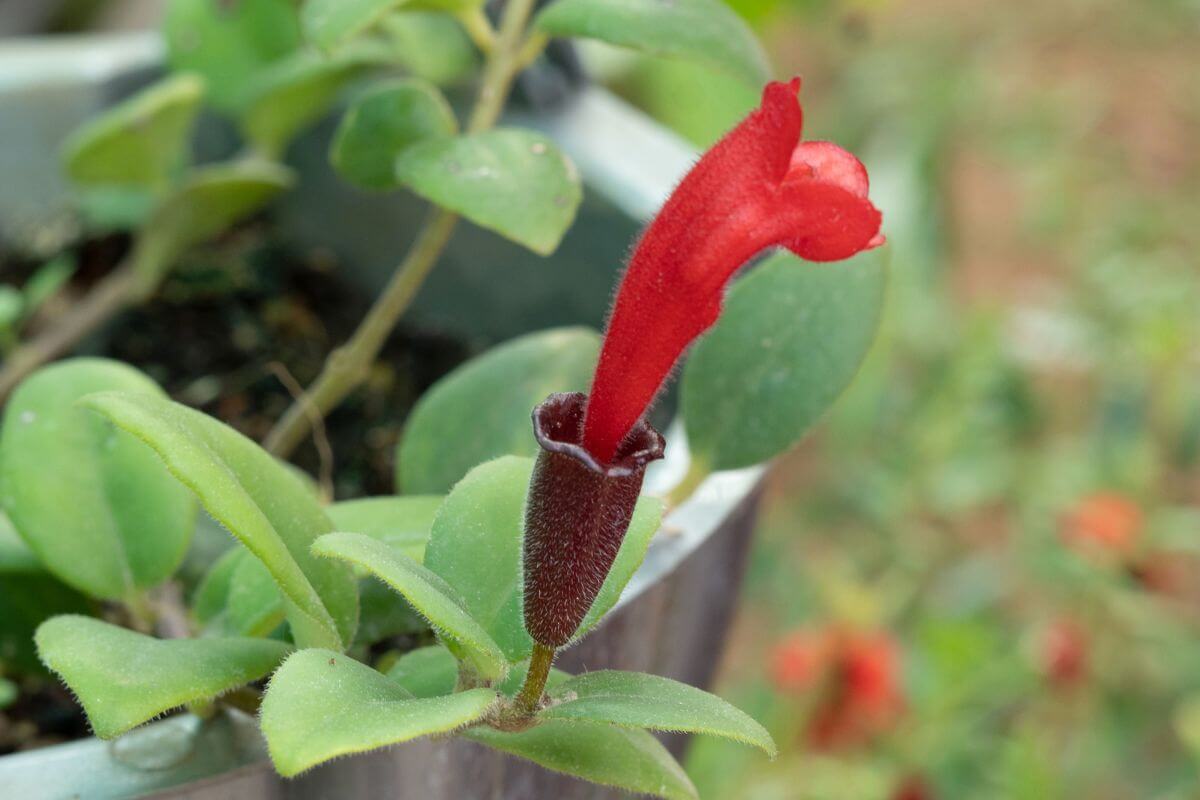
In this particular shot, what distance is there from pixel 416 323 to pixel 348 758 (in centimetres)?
31

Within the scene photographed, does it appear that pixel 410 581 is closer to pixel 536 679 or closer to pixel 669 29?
pixel 536 679

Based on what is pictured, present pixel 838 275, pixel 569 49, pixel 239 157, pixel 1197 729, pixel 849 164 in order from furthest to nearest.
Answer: pixel 1197 729, pixel 239 157, pixel 569 49, pixel 838 275, pixel 849 164

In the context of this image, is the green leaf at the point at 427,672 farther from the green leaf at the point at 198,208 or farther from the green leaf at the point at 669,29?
the green leaf at the point at 198,208

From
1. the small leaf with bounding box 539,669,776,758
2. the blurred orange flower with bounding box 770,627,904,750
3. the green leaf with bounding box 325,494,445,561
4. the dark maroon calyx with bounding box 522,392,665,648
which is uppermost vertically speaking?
the dark maroon calyx with bounding box 522,392,665,648

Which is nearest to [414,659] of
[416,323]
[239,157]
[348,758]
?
[348,758]

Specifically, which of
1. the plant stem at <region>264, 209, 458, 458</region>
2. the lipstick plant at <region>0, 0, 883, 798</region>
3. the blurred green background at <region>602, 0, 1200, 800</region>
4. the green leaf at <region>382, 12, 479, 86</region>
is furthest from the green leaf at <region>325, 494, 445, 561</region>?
the blurred green background at <region>602, 0, 1200, 800</region>

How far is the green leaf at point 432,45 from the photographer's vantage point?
0.47 metres

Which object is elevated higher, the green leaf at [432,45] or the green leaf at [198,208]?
the green leaf at [432,45]

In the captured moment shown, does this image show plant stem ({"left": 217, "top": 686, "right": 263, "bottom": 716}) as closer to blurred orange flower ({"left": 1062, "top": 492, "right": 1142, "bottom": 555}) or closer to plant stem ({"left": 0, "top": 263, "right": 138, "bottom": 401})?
plant stem ({"left": 0, "top": 263, "right": 138, "bottom": 401})

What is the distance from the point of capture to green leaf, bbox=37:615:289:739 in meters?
0.24

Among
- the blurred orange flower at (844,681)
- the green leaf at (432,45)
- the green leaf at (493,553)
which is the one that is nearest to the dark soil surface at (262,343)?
the green leaf at (432,45)

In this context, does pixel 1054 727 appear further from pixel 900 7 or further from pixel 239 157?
pixel 900 7

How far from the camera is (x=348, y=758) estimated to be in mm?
268

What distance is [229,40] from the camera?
0.55 metres
